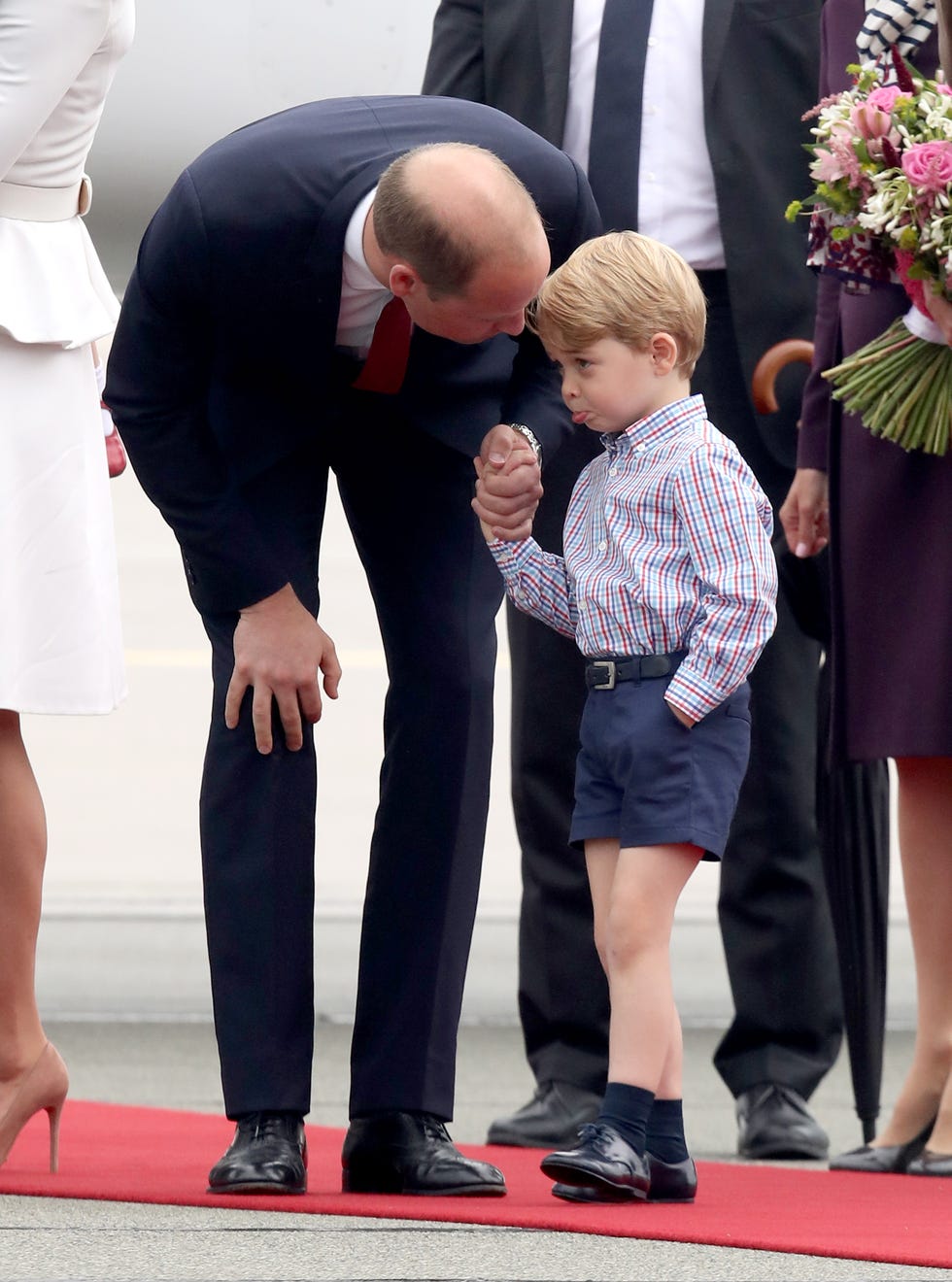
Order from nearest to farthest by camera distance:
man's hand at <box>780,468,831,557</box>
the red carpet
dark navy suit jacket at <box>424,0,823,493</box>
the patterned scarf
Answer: the red carpet, the patterned scarf, man's hand at <box>780,468,831,557</box>, dark navy suit jacket at <box>424,0,823,493</box>

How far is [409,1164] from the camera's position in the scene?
7.73ft

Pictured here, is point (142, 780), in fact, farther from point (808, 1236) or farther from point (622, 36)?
point (808, 1236)

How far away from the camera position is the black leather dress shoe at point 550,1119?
2986mm

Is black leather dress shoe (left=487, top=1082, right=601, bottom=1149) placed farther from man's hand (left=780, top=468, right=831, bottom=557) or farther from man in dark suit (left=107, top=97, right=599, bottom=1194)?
man's hand (left=780, top=468, right=831, bottom=557)

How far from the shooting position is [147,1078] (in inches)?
150

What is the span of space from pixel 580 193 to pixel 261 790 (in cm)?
68

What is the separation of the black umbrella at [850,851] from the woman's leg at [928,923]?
0.18 meters

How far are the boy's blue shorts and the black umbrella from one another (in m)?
0.65

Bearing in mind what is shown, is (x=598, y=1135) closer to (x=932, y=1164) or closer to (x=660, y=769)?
(x=660, y=769)

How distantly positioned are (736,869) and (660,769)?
3.09ft

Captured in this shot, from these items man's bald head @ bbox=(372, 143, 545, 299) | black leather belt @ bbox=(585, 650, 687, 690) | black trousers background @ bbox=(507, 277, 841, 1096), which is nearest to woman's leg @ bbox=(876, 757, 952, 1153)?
black trousers background @ bbox=(507, 277, 841, 1096)

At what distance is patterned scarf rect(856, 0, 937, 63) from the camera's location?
2746 mm

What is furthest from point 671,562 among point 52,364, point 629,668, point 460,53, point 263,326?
point 460,53

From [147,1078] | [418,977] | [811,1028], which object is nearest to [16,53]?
[418,977]
